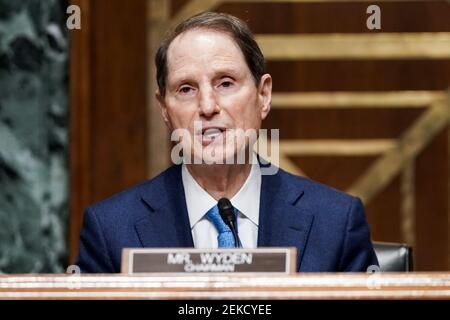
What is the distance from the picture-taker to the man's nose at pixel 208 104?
1.95m

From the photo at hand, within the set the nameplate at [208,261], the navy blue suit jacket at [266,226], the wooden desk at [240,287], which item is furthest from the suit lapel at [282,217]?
the wooden desk at [240,287]

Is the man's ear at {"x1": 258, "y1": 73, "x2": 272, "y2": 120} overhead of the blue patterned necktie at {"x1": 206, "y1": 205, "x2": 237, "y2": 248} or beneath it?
overhead

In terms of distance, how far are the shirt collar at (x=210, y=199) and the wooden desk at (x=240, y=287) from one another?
63 cm

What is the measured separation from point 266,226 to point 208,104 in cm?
28

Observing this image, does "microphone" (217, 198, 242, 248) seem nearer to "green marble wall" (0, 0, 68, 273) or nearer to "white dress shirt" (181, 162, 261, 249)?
"white dress shirt" (181, 162, 261, 249)

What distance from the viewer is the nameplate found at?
1482 mm

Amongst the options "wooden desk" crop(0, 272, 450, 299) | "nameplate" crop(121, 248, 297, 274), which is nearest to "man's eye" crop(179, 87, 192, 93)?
"nameplate" crop(121, 248, 297, 274)

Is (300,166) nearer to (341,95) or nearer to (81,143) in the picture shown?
(341,95)

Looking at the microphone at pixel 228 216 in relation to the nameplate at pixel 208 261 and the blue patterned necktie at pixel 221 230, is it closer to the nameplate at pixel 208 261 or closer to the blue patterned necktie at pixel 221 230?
the blue patterned necktie at pixel 221 230

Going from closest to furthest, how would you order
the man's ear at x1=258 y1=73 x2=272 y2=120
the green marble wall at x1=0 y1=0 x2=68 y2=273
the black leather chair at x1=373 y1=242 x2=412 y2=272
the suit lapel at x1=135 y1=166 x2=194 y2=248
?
the suit lapel at x1=135 y1=166 x2=194 y2=248, the man's ear at x1=258 y1=73 x2=272 y2=120, the black leather chair at x1=373 y1=242 x2=412 y2=272, the green marble wall at x1=0 y1=0 x2=68 y2=273

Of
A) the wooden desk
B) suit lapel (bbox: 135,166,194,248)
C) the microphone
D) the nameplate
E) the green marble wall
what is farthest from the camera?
the green marble wall

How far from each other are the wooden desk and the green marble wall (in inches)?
76.1

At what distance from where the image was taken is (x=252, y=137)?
204 cm

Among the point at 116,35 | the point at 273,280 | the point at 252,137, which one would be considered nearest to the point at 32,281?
the point at 273,280
